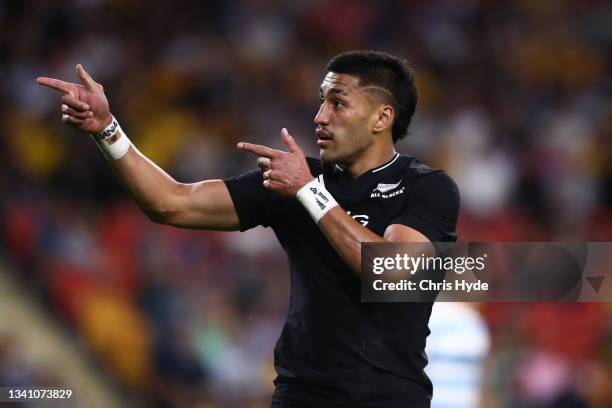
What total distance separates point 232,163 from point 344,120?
4741mm

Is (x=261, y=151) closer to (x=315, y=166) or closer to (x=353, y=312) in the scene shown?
(x=315, y=166)

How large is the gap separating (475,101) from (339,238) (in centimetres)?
614

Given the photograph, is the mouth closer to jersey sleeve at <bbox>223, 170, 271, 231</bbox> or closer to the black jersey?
the black jersey

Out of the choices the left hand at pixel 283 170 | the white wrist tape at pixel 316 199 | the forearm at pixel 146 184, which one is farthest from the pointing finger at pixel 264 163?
the forearm at pixel 146 184

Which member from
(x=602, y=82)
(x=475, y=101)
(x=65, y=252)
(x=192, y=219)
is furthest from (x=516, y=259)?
(x=602, y=82)

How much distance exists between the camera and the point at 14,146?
874 centimetres

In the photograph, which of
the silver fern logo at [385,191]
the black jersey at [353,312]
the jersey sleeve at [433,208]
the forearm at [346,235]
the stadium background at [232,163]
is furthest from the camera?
the stadium background at [232,163]

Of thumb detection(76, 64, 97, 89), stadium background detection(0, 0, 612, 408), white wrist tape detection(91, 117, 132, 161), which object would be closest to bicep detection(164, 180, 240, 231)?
white wrist tape detection(91, 117, 132, 161)

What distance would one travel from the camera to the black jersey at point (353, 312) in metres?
3.48

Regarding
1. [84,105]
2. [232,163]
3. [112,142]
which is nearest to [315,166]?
[112,142]

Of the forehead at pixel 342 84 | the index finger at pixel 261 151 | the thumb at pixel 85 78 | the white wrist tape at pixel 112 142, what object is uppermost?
the forehead at pixel 342 84

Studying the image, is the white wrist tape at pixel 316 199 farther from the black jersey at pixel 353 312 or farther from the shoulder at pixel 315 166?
the shoulder at pixel 315 166

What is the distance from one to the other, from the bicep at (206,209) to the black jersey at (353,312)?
0.04 meters

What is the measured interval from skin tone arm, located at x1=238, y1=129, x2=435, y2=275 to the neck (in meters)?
0.33
